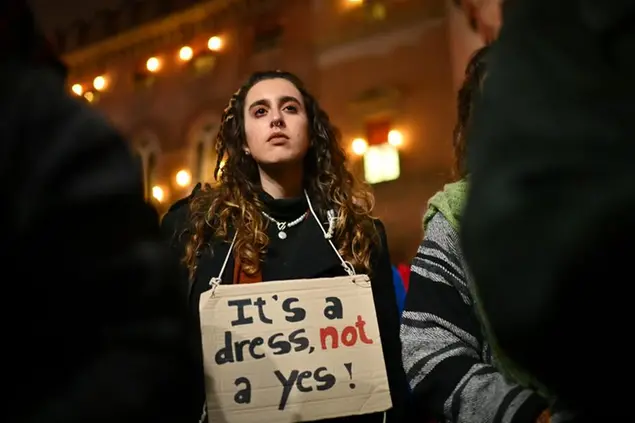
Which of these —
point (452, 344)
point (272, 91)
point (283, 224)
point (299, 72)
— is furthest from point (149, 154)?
point (452, 344)

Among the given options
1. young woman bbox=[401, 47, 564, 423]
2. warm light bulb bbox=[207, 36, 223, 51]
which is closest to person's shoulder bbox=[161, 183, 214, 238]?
young woman bbox=[401, 47, 564, 423]

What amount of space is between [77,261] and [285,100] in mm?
1592

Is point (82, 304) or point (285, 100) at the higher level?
point (285, 100)

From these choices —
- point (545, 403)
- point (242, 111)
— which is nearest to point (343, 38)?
point (242, 111)

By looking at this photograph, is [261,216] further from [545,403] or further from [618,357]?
[618,357]

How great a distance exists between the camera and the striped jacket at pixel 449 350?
42.7 inches

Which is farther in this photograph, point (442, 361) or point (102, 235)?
point (442, 361)

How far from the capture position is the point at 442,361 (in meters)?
1.24

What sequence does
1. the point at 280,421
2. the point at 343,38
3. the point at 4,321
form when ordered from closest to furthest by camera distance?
1. the point at 4,321
2. the point at 280,421
3. the point at 343,38

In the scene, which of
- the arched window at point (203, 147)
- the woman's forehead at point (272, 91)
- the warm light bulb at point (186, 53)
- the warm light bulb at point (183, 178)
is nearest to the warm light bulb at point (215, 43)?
the warm light bulb at point (186, 53)

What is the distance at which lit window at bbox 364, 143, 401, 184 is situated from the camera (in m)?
6.41

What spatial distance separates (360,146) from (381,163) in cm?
33

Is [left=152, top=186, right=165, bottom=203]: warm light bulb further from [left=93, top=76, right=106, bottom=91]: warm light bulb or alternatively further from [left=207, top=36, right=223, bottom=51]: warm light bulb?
[left=93, top=76, right=106, bottom=91]: warm light bulb

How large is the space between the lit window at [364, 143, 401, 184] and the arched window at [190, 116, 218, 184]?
2172 millimetres
